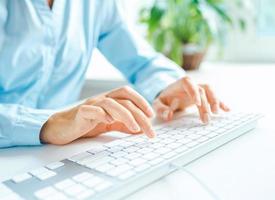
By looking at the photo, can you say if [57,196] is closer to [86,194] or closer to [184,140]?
[86,194]

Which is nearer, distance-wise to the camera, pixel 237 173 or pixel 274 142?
pixel 237 173

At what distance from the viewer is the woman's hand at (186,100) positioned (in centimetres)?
71

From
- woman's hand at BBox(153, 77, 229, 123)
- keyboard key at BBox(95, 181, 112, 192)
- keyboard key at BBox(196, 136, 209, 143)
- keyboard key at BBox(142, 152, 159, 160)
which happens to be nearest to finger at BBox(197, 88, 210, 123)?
woman's hand at BBox(153, 77, 229, 123)

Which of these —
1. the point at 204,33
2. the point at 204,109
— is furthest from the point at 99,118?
the point at 204,33

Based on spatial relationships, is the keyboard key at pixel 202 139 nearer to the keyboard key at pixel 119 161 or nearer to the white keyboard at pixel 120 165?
the white keyboard at pixel 120 165

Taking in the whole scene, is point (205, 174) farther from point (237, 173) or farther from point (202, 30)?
point (202, 30)

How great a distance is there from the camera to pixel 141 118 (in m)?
0.58

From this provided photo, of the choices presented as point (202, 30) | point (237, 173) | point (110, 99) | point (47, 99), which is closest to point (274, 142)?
point (237, 173)

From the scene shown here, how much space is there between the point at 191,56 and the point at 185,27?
0.35 feet

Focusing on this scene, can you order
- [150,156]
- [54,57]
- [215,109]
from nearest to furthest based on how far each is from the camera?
1. [150,156]
2. [215,109]
3. [54,57]

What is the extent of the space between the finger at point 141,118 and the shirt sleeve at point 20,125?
0.14 meters

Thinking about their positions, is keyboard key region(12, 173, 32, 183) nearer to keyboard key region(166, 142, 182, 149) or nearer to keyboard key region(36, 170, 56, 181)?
keyboard key region(36, 170, 56, 181)

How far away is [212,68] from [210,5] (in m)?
0.24

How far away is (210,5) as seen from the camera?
140cm
